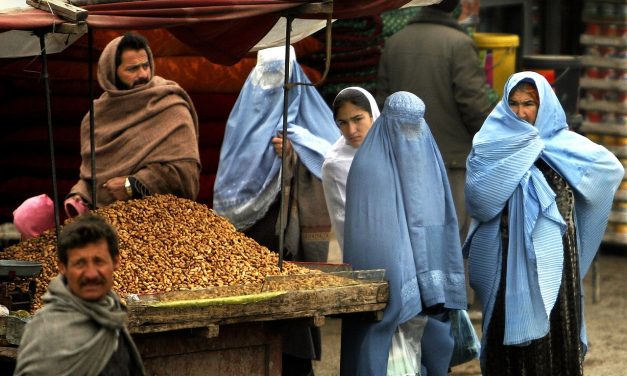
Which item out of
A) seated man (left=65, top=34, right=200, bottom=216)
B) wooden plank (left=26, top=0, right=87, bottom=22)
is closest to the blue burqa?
seated man (left=65, top=34, right=200, bottom=216)

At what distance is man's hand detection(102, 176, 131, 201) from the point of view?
19.7 ft

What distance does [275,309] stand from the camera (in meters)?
5.23

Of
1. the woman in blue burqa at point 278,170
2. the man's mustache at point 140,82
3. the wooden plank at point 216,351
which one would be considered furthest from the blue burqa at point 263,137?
the wooden plank at point 216,351

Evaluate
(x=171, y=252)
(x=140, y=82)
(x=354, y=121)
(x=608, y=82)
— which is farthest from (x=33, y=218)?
(x=608, y=82)

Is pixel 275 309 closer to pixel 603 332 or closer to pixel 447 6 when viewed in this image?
pixel 447 6

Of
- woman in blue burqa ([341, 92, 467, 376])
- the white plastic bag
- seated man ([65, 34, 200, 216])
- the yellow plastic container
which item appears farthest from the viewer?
the yellow plastic container

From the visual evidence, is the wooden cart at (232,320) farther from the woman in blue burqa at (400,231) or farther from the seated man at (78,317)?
the seated man at (78,317)

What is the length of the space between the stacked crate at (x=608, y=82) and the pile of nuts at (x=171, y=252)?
5032mm

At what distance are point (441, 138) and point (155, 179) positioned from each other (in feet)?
8.90

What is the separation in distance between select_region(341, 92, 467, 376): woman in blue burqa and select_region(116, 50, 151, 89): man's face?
3.47 ft

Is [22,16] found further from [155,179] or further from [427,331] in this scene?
[427,331]

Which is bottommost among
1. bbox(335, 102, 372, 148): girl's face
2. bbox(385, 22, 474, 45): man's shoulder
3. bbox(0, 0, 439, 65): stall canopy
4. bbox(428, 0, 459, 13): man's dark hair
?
bbox(335, 102, 372, 148): girl's face

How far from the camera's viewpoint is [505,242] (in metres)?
6.26

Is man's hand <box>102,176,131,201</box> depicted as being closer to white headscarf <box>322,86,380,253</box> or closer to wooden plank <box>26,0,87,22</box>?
white headscarf <box>322,86,380,253</box>
